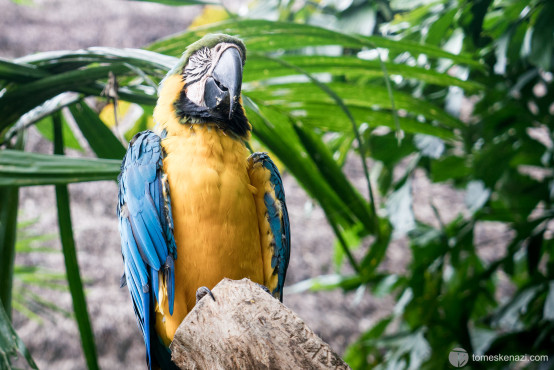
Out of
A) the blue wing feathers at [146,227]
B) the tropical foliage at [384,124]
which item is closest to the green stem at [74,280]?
the tropical foliage at [384,124]

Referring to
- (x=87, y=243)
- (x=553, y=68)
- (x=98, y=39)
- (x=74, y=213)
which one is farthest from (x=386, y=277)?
(x=98, y=39)

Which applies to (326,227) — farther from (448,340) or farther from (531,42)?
(531,42)

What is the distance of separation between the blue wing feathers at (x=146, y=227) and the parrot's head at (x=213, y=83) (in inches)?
3.1

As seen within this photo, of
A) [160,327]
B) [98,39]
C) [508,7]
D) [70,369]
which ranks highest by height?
[98,39]

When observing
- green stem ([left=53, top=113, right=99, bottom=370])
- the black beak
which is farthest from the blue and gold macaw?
green stem ([left=53, top=113, right=99, bottom=370])

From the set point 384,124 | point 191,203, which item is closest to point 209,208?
point 191,203

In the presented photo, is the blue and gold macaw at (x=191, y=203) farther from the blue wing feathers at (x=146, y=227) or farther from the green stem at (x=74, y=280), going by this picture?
the green stem at (x=74, y=280)

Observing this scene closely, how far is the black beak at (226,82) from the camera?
29.3 inches

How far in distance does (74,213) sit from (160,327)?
3.10m

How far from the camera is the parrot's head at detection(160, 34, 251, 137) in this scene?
0.75 metres

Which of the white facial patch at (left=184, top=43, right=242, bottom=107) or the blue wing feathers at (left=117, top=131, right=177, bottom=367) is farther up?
the white facial patch at (left=184, top=43, right=242, bottom=107)

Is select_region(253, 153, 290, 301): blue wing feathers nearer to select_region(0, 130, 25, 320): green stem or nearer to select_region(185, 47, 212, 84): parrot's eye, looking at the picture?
select_region(185, 47, 212, 84): parrot's eye

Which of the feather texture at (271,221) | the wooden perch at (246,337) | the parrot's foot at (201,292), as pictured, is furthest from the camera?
the feather texture at (271,221)

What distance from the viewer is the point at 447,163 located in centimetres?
181
